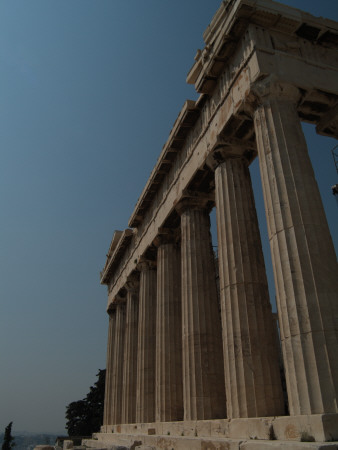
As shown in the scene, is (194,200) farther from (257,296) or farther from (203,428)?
(203,428)

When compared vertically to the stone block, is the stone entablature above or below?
above

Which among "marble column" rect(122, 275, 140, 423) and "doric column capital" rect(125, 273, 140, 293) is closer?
"marble column" rect(122, 275, 140, 423)

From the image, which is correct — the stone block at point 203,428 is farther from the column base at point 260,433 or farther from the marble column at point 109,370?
the marble column at point 109,370

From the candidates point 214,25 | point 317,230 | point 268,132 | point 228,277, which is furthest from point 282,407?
point 214,25

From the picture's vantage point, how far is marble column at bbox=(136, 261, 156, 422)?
2372cm

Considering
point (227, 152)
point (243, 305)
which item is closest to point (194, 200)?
point (227, 152)

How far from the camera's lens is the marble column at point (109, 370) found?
3434cm

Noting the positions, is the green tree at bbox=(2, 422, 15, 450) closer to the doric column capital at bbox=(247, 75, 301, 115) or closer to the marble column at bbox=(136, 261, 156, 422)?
the marble column at bbox=(136, 261, 156, 422)

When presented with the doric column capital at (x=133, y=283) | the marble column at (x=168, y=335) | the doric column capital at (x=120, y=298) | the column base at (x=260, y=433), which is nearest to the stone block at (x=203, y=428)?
the column base at (x=260, y=433)

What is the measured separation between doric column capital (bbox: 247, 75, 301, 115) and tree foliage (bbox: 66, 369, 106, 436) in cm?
5627

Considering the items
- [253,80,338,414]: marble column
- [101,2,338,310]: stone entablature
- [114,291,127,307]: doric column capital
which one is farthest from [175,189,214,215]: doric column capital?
[114,291,127,307]: doric column capital

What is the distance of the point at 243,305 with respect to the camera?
44.6 feet

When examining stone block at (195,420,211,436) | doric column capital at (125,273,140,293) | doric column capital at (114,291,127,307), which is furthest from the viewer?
doric column capital at (114,291,127,307)

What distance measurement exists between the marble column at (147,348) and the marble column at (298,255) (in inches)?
595
